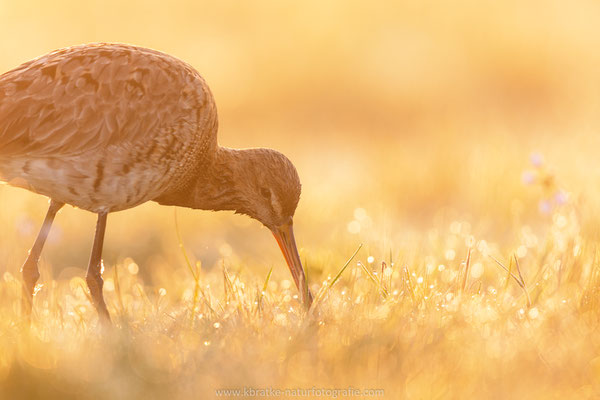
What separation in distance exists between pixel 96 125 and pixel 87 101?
17 cm

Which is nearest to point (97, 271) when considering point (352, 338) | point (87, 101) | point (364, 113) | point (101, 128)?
point (101, 128)

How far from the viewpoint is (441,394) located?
388 cm

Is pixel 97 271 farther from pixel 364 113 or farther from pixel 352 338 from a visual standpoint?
pixel 364 113

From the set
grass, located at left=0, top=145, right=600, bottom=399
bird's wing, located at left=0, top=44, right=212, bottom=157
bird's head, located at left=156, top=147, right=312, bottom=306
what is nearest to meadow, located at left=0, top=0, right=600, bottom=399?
grass, located at left=0, top=145, right=600, bottom=399

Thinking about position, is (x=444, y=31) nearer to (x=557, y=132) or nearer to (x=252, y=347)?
(x=557, y=132)

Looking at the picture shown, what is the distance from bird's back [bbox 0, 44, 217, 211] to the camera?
5.62 m

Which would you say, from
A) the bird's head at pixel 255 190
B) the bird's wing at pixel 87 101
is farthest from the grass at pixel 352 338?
the bird's wing at pixel 87 101

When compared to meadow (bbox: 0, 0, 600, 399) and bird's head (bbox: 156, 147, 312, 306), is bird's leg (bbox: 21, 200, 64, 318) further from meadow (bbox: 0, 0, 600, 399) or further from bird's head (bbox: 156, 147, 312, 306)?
bird's head (bbox: 156, 147, 312, 306)

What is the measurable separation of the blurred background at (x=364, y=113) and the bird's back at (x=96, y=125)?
4.94 ft

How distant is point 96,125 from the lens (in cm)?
566

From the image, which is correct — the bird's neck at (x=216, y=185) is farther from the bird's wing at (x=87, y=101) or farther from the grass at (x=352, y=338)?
the grass at (x=352, y=338)

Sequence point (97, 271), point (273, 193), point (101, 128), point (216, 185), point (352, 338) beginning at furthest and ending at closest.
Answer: point (216, 185) < point (273, 193) < point (97, 271) < point (101, 128) < point (352, 338)

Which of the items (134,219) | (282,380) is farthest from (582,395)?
(134,219)

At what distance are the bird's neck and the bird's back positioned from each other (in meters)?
0.44
